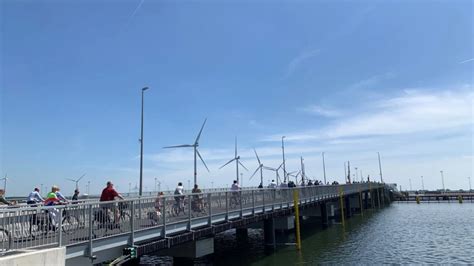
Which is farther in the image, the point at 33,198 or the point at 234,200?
the point at 234,200

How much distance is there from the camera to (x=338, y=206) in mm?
56781

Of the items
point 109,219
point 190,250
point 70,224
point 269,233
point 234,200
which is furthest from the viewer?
point 269,233

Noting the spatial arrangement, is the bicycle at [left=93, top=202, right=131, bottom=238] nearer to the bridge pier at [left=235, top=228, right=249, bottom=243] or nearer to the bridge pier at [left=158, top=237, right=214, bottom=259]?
the bridge pier at [left=158, top=237, right=214, bottom=259]

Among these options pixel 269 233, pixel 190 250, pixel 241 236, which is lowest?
pixel 241 236

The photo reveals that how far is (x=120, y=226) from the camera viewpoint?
13.0m

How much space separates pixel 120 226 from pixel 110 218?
57 cm

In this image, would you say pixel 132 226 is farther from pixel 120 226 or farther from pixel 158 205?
pixel 158 205

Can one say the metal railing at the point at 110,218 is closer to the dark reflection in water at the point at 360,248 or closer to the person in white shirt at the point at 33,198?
the dark reflection in water at the point at 360,248

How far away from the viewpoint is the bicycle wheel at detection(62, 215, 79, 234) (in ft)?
36.6

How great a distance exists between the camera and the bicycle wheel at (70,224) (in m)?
11.2

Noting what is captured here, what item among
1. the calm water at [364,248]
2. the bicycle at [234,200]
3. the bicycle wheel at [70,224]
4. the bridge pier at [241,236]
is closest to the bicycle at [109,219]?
the bicycle wheel at [70,224]

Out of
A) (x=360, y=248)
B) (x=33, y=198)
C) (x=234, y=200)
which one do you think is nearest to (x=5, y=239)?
(x=33, y=198)

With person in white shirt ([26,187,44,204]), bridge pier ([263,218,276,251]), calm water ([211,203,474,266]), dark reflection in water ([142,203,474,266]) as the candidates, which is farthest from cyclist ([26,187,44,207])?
bridge pier ([263,218,276,251])

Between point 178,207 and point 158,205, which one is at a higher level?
point 158,205
